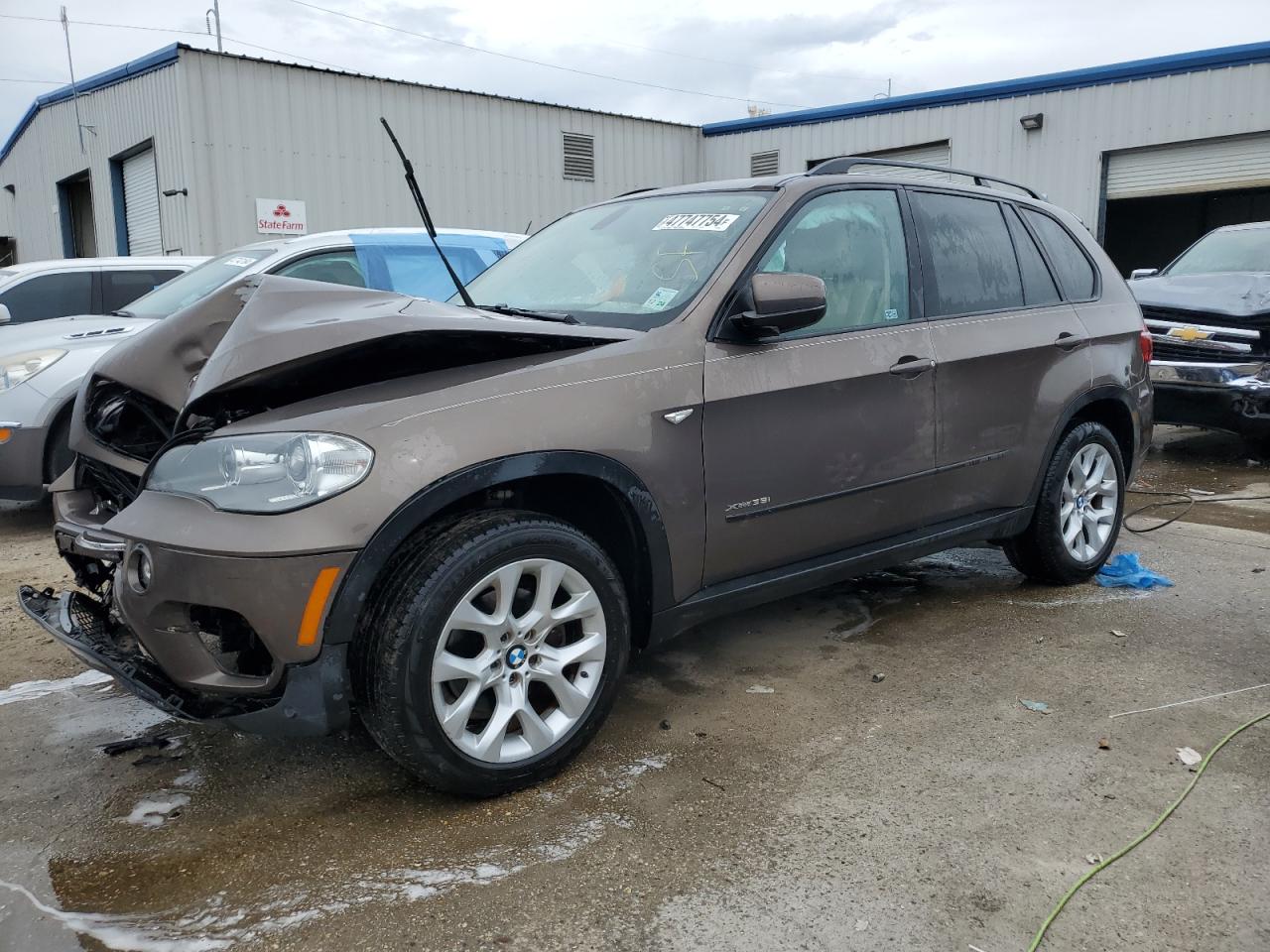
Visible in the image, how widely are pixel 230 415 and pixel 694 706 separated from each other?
5.58 ft

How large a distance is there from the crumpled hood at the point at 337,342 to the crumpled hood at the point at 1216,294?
6.27 metres

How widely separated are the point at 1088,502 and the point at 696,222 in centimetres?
233

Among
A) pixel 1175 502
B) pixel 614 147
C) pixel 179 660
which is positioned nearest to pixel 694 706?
pixel 179 660

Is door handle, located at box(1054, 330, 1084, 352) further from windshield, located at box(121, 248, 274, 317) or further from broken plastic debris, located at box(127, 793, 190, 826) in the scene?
windshield, located at box(121, 248, 274, 317)

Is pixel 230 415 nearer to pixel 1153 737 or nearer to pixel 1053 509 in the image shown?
pixel 1153 737

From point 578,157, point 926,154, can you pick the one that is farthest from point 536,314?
point 578,157

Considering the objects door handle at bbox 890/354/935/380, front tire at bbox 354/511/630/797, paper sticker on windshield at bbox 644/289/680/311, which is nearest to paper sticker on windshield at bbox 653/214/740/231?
paper sticker on windshield at bbox 644/289/680/311

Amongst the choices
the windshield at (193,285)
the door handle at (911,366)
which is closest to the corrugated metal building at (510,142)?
the windshield at (193,285)

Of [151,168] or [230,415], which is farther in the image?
[151,168]

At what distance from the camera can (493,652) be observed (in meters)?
2.64

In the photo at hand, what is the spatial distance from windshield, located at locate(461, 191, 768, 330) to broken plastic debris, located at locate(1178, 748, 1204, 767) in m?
1.97

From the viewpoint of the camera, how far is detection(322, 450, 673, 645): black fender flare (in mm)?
2422

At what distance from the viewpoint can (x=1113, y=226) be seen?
2241 centimetres

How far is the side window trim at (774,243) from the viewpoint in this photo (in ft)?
10.3
